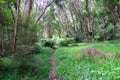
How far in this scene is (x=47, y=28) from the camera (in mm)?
60500

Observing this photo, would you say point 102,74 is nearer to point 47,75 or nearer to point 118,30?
point 47,75

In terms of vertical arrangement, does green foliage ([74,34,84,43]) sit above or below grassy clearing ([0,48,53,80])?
above

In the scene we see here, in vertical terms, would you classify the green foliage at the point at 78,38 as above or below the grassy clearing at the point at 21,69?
above

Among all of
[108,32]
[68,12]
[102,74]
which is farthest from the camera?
[68,12]

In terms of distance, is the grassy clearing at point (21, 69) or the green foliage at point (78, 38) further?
the green foliage at point (78, 38)

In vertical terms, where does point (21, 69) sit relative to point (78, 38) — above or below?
below

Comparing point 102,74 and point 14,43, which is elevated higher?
point 14,43

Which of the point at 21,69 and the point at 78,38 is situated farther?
the point at 78,38

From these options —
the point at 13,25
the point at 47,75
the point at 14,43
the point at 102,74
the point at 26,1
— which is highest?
the point at 26,1

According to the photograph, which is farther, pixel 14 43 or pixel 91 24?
pixel 91 24

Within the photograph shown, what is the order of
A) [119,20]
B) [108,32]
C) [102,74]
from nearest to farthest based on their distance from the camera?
[102,74]
[119,20]
[108,32]

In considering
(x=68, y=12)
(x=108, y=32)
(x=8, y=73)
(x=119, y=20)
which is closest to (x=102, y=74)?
(x=8, y=73)

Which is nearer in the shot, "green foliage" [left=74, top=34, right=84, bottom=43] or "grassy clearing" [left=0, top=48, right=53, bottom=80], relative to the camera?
"grassy clearing" [left=0, top=48, right=53, bottom=80]

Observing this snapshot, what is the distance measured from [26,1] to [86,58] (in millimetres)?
12316
